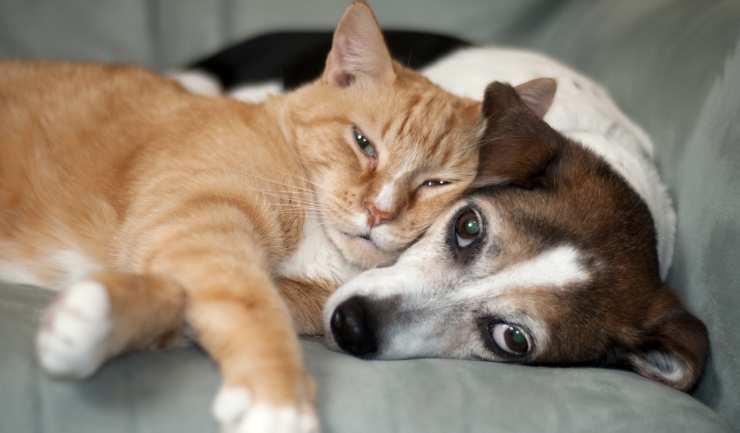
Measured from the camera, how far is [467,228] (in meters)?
1.74

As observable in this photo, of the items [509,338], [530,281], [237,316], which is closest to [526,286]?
[530,281]

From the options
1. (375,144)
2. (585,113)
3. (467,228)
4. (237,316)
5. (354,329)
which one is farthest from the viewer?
(585,113)

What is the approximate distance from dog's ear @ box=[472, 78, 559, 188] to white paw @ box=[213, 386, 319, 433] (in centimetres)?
105

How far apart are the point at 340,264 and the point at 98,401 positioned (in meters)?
0.89

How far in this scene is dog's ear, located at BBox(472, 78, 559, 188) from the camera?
1766 millimetres

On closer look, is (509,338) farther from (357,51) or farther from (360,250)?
(357,51)

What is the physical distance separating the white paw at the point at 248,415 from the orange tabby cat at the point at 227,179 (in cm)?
17

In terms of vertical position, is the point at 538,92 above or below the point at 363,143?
above

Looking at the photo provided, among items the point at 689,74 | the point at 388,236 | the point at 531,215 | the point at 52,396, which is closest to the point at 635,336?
the point at 531,215

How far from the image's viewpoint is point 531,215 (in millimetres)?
1706

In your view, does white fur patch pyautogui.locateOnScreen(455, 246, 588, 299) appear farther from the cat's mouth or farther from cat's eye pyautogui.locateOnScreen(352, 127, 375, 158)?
cat's eye pyautogui.locateOnScreen(352, 127, 375, 158)

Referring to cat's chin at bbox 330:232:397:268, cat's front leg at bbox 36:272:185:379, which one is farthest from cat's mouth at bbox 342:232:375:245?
cat's front leg at bbox 36:272:185:379

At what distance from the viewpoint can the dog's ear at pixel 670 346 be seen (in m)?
1.56

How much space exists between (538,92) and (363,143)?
636mm
